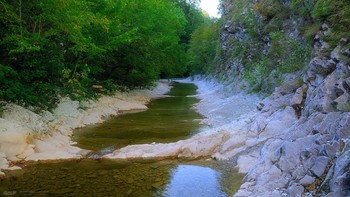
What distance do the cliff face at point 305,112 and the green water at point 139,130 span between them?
3.33 m

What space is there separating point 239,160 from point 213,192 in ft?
6.03

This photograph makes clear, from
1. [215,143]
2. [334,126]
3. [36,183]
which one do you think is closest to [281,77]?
[215,143]

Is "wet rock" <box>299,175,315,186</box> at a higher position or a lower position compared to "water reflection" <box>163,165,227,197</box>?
higher

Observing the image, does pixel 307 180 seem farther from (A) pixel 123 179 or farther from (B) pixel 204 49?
(B) pixel 204 49

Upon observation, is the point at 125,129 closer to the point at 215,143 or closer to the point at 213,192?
the point at 215,143

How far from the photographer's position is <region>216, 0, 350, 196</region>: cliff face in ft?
18.0

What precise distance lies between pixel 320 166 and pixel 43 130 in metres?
8.88

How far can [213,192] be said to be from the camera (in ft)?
22.7

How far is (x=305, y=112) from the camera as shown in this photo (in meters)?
8.32

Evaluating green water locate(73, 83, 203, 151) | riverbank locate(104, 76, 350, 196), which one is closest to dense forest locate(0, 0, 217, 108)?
green water locate(73, 83, 203, 151)

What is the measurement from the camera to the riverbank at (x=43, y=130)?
9.01 meters

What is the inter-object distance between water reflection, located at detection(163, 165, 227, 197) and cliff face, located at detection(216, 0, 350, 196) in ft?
2.63

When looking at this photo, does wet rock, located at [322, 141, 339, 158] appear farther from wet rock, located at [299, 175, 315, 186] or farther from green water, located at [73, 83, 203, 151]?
green water, located at [73, 83, 203, 151]

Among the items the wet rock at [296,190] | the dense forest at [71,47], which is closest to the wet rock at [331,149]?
the wet rock at [296,190]
